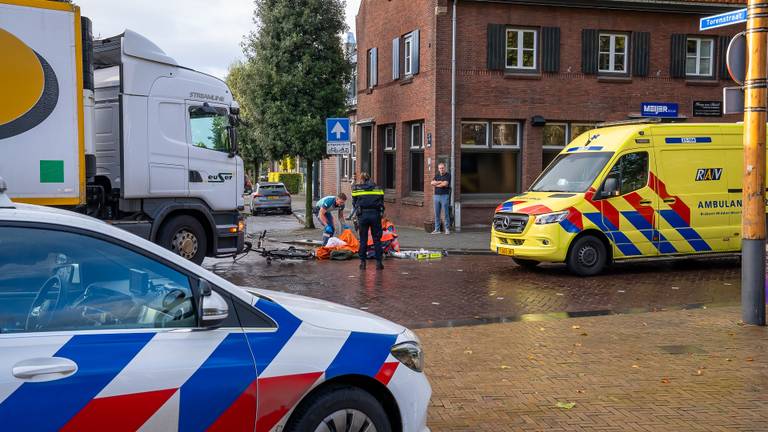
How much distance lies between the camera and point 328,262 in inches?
576

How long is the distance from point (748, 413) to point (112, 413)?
435cm

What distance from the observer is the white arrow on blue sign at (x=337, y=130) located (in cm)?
1736

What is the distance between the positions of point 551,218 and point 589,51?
34.1ft

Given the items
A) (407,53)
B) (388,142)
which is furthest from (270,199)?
(407,53)

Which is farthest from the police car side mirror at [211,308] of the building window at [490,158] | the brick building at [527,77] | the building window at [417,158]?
the building window at [417,158]

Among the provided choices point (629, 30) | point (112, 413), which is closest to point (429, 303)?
point (112, 413)

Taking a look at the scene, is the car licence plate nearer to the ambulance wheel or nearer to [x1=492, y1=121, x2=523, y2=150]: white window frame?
the ambulance wheel

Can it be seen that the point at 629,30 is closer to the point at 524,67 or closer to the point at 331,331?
the point at 524,67

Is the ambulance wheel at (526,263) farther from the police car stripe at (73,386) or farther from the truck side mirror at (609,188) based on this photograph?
the police car stripe at (73,386)

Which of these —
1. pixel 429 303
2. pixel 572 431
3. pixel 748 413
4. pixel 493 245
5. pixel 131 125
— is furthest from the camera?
pixel 493 245

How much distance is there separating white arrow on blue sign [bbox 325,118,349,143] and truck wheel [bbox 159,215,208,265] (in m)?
5.68

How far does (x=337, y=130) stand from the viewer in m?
17.5

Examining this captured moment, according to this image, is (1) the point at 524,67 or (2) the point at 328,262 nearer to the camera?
(2) the point at 328,262

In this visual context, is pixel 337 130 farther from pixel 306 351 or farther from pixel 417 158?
pixel 306 351
